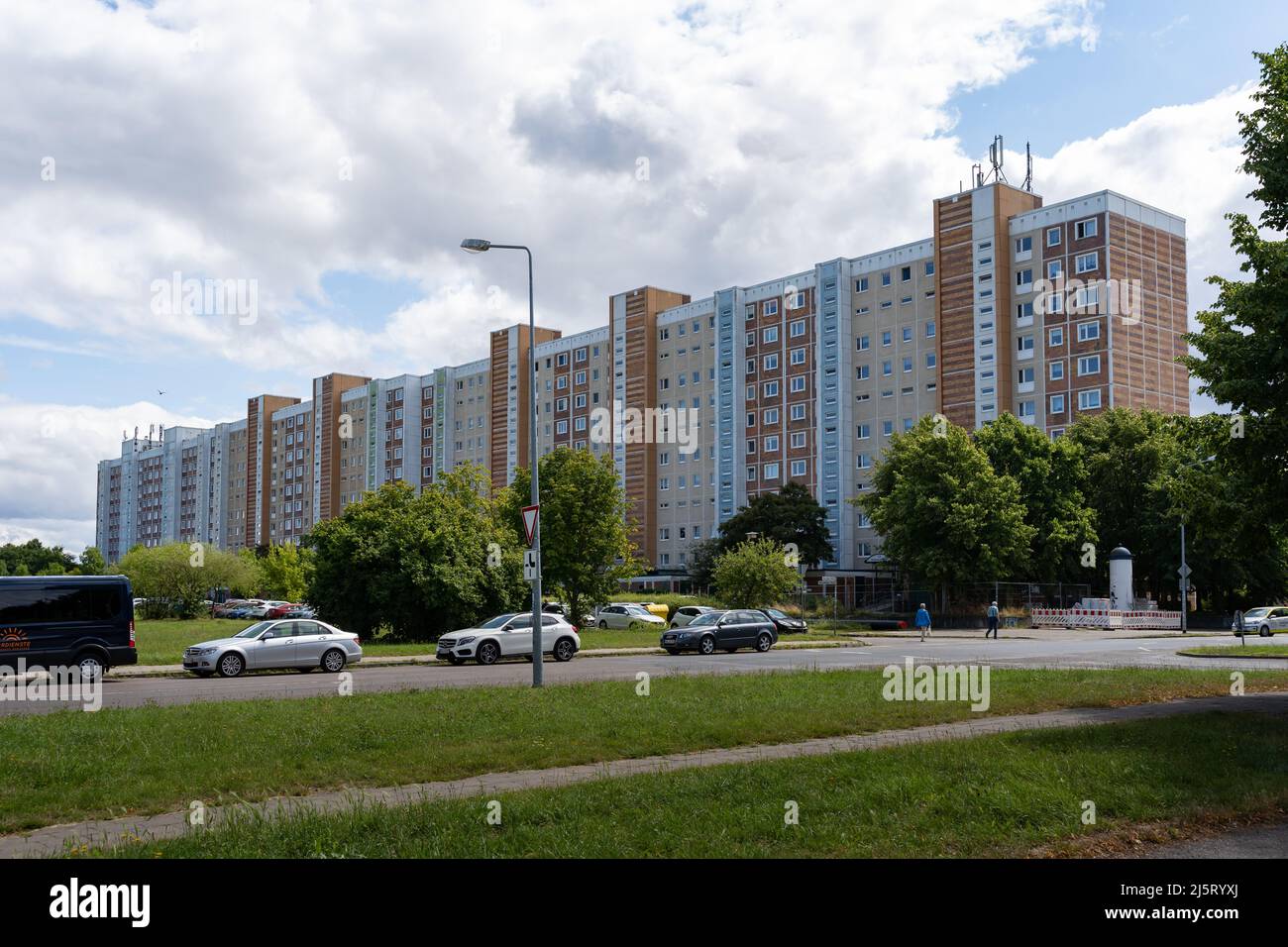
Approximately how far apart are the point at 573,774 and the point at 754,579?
40.8m

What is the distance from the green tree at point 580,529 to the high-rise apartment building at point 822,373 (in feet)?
68.2

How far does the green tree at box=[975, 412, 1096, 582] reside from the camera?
6725 cm

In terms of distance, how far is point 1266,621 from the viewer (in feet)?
174

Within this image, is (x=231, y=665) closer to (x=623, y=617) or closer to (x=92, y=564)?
(x=623, y=617)

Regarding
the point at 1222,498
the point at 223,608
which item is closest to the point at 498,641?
the point at 1222,498

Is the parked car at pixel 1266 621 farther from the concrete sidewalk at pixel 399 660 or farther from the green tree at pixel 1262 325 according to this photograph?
the green tree at pixel 1262 325

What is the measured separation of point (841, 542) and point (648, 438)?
24.0 m

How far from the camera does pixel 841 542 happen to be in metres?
90.4

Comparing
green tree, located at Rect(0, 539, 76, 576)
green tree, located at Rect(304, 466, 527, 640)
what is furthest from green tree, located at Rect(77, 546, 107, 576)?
green tree, located at Rect(304, 466, 527, 640)

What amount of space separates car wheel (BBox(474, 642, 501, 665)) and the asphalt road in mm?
343

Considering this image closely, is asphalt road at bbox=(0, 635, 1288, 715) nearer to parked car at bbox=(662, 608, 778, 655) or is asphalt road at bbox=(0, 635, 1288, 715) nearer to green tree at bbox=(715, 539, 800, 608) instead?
parked car at bbox=(662, 608, 778, 655)

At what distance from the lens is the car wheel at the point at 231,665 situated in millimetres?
25547

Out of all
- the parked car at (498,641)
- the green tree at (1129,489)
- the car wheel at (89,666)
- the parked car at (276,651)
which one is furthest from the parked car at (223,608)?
the green tree at (1129,489)
